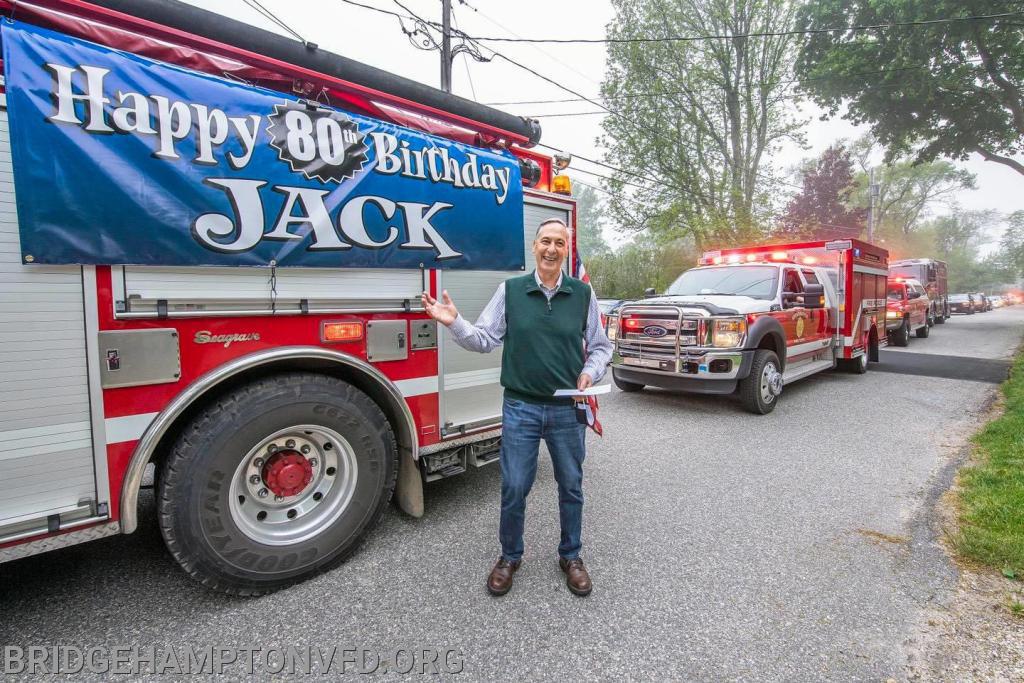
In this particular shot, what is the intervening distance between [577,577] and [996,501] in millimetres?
3125

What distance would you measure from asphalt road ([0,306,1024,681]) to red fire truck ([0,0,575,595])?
0.99 ft

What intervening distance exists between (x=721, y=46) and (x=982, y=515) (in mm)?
22644

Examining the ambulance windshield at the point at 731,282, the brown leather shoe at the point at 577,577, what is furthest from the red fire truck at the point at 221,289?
the ambulance windshield at the point at 731,282

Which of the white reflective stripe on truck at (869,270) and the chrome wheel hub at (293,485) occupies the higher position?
the white reflective stripe on truck at (869,270)

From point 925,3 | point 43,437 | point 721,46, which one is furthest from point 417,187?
point 721,46

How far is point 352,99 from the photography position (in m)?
2.87

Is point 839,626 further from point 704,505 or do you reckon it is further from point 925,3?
point 925,3

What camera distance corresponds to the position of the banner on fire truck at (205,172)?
190 centimetres

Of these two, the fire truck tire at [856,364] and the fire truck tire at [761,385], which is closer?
the fire truck tire at [761,385]

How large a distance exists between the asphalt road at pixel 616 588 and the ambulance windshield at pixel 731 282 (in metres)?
3.35

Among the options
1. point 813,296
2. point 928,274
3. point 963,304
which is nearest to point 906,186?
point 963,304

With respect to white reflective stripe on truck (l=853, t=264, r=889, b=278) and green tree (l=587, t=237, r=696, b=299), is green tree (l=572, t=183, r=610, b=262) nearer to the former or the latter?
green tree (l=587, t=237, r=696, b=299)

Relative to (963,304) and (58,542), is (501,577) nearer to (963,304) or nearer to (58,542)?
(58,542)

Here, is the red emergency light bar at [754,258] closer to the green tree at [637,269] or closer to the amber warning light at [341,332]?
the amber warning light at [341,332]
